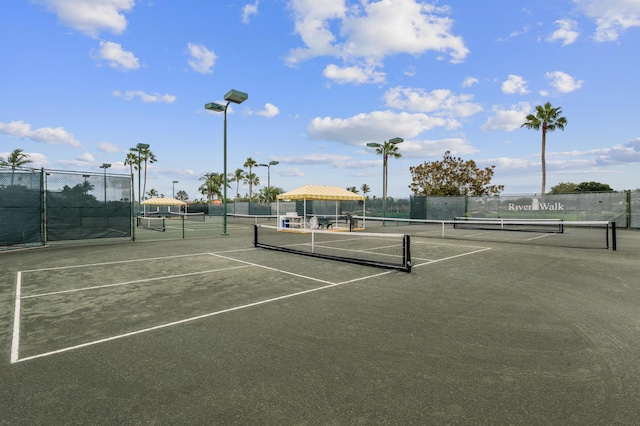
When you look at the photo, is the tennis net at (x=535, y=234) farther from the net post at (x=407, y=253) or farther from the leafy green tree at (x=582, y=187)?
the leafy green tree at (x=582, y=187)

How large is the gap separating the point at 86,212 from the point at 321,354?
1475 cm

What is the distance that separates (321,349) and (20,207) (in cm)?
1482

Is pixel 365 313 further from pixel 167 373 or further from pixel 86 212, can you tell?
pixel 86 212

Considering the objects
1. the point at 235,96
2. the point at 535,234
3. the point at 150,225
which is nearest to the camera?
the point at 235,96

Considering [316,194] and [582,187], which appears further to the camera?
[582,187]

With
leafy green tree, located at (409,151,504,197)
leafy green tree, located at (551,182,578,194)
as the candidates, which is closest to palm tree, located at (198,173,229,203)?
leafy green tree, located at (409,151,504,197)

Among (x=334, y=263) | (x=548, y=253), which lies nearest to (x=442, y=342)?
(x=334, y=263)

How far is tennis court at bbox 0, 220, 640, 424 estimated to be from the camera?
2.67 meters

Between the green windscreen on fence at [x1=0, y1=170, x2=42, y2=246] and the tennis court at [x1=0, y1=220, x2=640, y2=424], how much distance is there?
262 inches

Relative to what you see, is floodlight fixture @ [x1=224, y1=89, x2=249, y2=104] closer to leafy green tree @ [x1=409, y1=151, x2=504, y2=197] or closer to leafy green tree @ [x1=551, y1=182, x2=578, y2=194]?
leafy green tree @ [x1=409, y1=151, x2=504, y2=197]

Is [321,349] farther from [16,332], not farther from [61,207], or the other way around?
[61,207]

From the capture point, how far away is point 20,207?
1267 centimetres

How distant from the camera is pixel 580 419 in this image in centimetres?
251

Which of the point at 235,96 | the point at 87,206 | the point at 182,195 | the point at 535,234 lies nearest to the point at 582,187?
the point at 535,234
